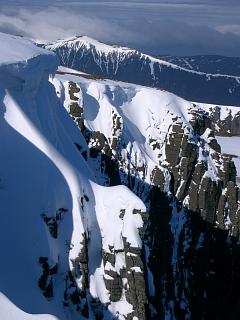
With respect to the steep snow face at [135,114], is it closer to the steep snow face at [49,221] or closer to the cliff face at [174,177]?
the cliff face at [174,177]

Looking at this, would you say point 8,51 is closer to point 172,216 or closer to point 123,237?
point 123,237

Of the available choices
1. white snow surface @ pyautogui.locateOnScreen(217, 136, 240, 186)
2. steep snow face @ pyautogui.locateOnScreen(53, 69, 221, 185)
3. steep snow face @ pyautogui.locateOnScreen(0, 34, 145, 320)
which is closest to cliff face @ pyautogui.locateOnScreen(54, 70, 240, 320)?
steep snow face @ pyautogui.locateOnScreen(53, 69, 221, 185)

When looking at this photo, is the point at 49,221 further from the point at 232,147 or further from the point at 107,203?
the point at 232,147

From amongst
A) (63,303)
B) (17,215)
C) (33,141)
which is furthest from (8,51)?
(63,303)

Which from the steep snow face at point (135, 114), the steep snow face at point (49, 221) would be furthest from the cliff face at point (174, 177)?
the steep snow face at point (49, 221)

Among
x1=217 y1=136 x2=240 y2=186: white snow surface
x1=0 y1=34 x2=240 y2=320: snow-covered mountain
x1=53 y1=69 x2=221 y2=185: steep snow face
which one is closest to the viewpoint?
x1=0 y1=34 x2=240 y2=320: snow-covered mountain

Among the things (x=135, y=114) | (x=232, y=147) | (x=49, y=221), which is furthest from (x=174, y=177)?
(x=232, y=147)

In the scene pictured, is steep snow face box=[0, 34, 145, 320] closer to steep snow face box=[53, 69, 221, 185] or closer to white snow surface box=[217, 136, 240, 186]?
steep snow face box=[53, 69, 221, 185]
